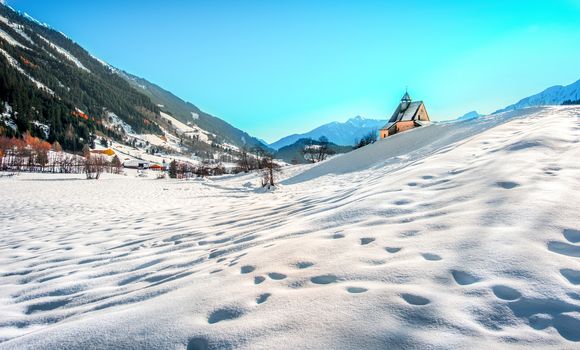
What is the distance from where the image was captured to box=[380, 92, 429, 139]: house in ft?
165

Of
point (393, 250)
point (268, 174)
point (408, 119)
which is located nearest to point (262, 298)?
point (393, 250)

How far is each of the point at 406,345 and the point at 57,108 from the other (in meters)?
176

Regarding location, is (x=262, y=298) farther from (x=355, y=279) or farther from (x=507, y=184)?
(x=507, y=184)

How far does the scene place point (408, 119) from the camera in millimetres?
50438

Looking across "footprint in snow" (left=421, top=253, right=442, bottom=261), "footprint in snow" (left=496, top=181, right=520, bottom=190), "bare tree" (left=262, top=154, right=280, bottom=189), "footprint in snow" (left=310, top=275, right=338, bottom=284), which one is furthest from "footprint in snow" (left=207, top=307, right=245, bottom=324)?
"bare tree" (left=262, top=154, right=280, bottom=189)

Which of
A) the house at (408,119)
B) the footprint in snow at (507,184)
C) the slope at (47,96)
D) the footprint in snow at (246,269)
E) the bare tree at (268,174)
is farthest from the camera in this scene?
the slope at (47,96)

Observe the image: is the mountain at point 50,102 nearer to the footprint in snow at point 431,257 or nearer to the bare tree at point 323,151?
the bare tree at point 323,151

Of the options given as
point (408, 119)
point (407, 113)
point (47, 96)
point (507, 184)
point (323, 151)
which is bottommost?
point (507, 184)

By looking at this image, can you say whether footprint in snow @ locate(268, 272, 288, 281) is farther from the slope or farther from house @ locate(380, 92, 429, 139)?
the slope

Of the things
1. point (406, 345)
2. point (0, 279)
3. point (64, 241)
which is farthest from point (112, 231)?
point (406, 345)

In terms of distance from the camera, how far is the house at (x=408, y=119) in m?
50.4

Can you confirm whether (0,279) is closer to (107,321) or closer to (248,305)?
(107,321)

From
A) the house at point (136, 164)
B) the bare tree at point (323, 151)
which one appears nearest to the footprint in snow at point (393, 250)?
the bare tree at point (323, 151)

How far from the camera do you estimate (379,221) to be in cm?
418
